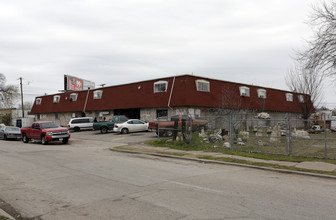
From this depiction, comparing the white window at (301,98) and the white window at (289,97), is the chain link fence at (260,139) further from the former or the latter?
the white window at (289,97)

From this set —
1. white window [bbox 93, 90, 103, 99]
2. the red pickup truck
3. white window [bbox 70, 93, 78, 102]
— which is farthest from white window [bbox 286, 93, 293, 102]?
the red pickup truck

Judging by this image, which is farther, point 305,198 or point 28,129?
point 28,129

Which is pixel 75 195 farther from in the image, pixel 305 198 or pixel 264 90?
pixel 264 90

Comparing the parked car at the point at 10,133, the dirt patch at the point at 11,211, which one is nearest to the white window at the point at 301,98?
the parked car at the point at 10,133

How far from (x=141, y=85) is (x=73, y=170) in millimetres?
23328

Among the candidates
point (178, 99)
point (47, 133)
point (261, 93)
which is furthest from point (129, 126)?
point (261, 93)

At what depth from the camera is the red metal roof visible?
1134 inches

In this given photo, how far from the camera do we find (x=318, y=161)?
39.5ft

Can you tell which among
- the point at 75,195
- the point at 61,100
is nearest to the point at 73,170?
the point at 75,195

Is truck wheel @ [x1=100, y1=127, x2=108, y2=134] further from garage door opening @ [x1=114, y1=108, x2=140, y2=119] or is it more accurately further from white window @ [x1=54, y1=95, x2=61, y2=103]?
white window @ [x1=54, y1=95, x2=61, y2=103]

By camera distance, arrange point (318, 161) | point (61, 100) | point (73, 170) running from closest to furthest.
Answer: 1. point (73, 170)
2. point (318, 161)
3. point (61, 100)

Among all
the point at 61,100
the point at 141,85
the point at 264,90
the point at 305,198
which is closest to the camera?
the point at 305,198

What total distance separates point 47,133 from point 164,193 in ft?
57.8

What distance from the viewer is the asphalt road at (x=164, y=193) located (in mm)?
5566
